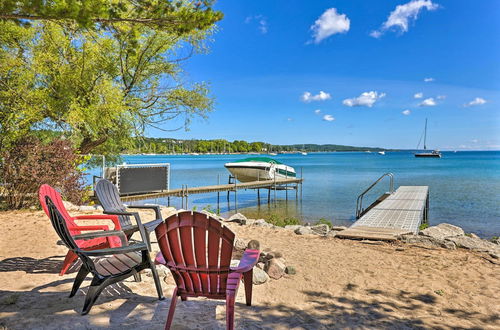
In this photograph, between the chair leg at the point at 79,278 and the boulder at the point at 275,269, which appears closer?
the chair leg at the point at 79,278

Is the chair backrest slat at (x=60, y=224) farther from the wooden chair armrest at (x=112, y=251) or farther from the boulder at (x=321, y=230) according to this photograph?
the boulder at (x=321, y=230)

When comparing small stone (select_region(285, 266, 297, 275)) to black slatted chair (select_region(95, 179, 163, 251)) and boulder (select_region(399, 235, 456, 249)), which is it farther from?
boulder (select_region(399, 235, 456, 249))

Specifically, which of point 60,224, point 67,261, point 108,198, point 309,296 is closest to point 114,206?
point 108,198

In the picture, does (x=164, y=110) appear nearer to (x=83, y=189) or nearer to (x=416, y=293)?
(x=83, y=189)

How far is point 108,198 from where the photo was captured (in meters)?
4.93

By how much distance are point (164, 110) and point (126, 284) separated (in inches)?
388

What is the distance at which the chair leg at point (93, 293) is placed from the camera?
2.95 meters

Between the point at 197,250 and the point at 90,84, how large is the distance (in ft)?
32.2

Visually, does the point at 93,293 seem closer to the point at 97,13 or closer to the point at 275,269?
the point at 275,269

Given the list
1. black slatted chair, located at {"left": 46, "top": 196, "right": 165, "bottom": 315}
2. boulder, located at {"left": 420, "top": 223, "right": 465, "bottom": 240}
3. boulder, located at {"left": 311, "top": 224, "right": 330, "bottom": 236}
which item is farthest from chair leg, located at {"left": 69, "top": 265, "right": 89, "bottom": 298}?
boulder, located at {"left": 420, "top": 223, "right": 465, "bottom": 240}

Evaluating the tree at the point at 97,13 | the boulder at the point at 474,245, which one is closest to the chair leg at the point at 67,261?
the tree at the point at 97,13

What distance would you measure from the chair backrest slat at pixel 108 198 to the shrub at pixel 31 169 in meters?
3.20

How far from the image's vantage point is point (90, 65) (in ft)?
35.8

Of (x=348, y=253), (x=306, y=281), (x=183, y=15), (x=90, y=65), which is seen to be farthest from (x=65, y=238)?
(x=90, y=65)
